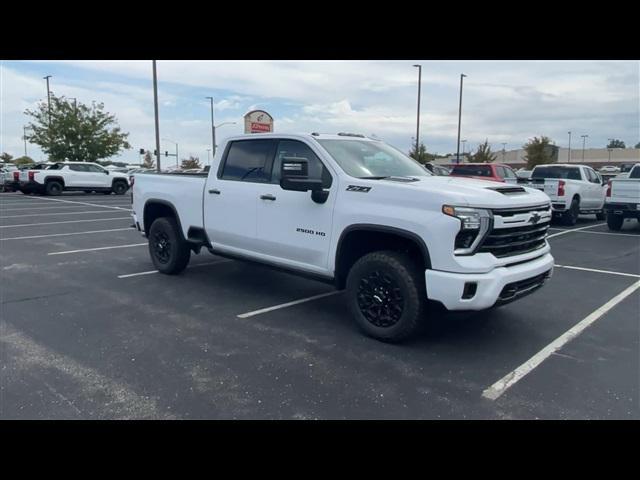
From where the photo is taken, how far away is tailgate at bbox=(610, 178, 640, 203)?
12844 mm

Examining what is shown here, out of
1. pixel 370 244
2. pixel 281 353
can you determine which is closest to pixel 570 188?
pixel 370 244

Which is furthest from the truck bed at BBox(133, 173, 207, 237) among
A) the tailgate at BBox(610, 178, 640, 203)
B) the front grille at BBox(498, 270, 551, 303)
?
the tailgate at BBox(610, 178, 640, 203)

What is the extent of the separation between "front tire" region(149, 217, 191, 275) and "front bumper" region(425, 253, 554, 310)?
411cm

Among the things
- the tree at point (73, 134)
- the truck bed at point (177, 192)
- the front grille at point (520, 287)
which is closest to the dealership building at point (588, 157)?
the tree at point (73, 134)

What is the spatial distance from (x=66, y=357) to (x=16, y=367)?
37 cm

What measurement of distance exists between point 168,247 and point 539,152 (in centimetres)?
4676

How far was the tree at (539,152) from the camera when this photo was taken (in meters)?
46.8

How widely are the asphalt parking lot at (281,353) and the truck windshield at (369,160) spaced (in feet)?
5.30

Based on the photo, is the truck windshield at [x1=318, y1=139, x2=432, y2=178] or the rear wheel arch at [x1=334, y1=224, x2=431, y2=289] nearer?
the rear wheel arch at [x1=334, y1=224, x2=431, y2=289]

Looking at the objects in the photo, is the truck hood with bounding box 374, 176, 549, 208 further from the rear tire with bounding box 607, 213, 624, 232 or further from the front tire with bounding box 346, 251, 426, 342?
the rear tire with bounding box 607, 213, 624, 232

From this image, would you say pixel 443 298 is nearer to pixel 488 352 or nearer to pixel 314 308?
pixel 488 352

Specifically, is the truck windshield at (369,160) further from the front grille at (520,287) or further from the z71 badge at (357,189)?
the front grille at (520,287)

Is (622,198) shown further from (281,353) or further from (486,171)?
(281,353)
